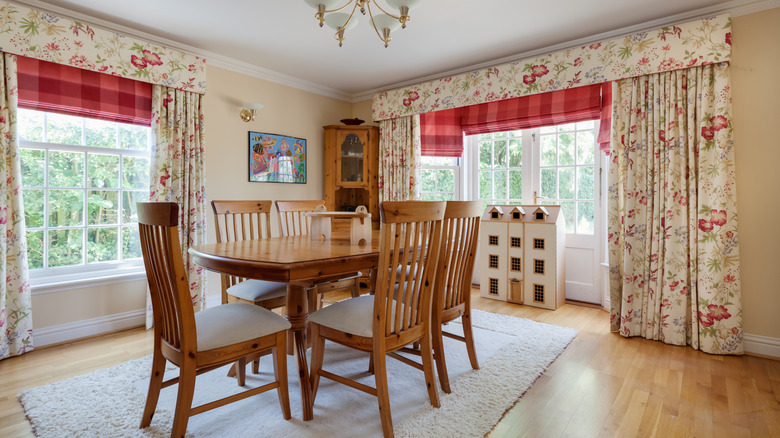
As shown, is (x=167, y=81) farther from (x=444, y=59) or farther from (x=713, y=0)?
(x=713, y=0)

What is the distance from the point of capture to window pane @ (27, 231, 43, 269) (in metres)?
2.86

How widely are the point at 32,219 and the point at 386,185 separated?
316cm

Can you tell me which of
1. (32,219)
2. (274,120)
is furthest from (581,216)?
(32,219)

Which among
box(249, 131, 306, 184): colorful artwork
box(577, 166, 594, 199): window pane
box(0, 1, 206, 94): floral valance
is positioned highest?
box(0, 1, 206, 94): floral valance

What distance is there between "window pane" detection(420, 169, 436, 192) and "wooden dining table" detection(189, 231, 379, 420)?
8.42 feet

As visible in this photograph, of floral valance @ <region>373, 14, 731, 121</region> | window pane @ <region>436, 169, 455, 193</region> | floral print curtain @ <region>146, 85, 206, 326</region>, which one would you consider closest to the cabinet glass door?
floral valance @ <region>373, 14, 731, 121</region>

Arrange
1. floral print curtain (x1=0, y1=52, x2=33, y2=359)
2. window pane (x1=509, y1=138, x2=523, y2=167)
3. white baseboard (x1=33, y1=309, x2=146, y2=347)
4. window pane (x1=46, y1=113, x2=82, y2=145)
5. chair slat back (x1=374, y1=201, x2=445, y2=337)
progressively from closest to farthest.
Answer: chair slat back (x1=374, y1=201, x2=445, y2=337) → floral print curtain (x1=0, y1=52, x2=33, y2=359) → white baseboard (x1=33, y1=309, x2=146, y2=347) → window pane (x1=46, y1=113, x2=82, y2=145) → window pane (x1=509, y1=138, x2=523, y2=167)

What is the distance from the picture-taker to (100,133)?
3.16 meters

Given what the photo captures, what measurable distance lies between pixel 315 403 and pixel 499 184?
3.20 m

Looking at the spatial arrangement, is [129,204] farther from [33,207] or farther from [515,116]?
[515,116]

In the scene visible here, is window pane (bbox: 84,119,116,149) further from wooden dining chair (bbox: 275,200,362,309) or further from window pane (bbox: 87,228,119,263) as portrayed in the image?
wooden dining chair (bbox: 275,200,362,309)

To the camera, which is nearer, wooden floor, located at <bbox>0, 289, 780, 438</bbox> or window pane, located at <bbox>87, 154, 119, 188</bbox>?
wooden floor, located at <bbox>0, 289, 780, 438</bbox>

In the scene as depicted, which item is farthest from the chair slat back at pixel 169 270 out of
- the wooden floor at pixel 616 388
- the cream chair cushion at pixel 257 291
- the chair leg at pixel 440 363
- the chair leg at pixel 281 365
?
the chair leg at pixel 440 363

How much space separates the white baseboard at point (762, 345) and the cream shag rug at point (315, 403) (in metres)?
1.33
